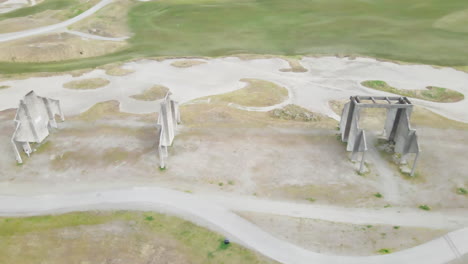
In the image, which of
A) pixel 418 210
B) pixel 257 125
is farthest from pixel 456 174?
pixel 257 125

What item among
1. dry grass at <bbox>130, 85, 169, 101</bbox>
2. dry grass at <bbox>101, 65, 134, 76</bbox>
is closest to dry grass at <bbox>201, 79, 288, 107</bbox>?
dry grass at <bbox>130, 85, 169, 101</bbox>

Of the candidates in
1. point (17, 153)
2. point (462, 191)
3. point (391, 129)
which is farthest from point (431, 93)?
point (17, 153)

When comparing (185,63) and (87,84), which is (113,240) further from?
(185,63)

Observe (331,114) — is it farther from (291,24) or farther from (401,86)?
(291,24)

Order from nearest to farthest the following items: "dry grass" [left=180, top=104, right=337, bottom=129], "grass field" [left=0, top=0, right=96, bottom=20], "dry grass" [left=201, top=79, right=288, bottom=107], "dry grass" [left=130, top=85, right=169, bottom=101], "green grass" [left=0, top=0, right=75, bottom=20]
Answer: "dry grass" [left=180, top=104, right=337, bottom=129]
"dry grass" [left=201, top=79, right=288, bottom=107]
"dry grass" [left=130, top=85, right=169, bottom=101]
"grass field" [left=0, top=0, right=96, bottom=20]
"green grass" [left=0, top=0, right=75, bottom=20]

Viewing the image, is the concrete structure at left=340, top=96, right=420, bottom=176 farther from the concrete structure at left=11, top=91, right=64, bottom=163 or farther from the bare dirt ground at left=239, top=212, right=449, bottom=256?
the concrete structure at left=11, top=91, right=64, bottom=163

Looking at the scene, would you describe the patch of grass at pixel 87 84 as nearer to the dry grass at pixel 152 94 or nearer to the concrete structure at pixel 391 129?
the dry grass at pixel 152 94
